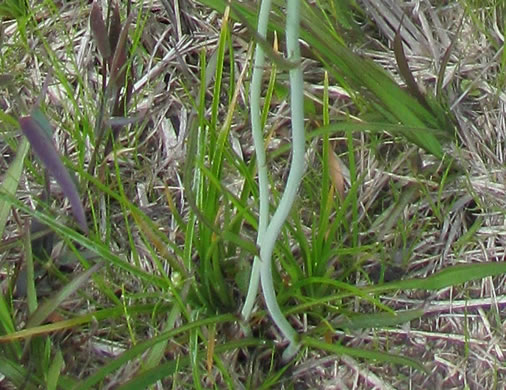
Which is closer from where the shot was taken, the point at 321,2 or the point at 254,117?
the point at 254,117

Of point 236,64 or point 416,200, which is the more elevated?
point 236,64

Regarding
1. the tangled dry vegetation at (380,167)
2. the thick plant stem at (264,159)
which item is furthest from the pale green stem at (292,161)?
the tangled dry vegetation at (380,167)

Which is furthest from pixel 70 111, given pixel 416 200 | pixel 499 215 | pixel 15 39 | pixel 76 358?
pixel 499 215

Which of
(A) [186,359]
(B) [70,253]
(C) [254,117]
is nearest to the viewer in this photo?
(C) [254,117]

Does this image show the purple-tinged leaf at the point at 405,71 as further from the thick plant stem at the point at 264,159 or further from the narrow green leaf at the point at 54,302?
the narrow green leaf at the point at 54,302

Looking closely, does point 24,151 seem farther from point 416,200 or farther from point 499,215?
point 499,215

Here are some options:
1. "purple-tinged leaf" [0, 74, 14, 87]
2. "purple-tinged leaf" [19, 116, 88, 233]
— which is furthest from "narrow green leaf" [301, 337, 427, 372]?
"purple-tinged leaf" [0, 74, 14, 87]

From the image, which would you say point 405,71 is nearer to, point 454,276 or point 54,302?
point 454,276
